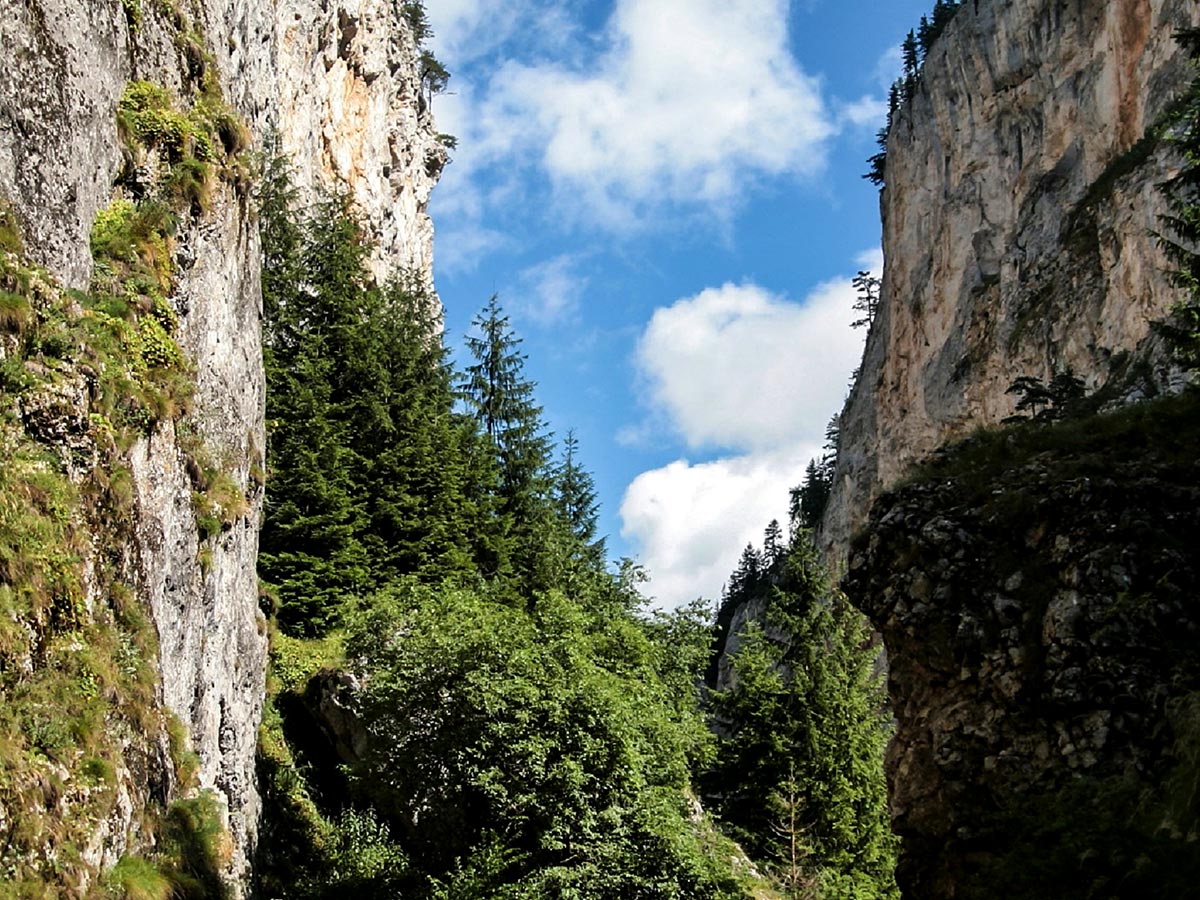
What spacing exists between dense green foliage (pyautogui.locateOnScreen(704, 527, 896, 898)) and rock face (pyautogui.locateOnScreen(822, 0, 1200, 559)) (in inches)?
362

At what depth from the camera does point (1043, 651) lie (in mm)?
10016

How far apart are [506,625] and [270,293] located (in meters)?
15.8

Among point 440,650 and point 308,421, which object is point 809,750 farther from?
point 308,421

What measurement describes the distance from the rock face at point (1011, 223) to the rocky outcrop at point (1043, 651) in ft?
53.7

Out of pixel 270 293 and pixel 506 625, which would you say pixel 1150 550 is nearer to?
pixel 506 625

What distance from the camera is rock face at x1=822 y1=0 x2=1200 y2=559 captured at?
34938 mm

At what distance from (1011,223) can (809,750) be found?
2959 cm

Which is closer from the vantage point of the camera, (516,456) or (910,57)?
(516,456)

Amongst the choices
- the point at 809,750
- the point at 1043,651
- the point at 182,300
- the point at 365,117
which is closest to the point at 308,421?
the point at 182,300

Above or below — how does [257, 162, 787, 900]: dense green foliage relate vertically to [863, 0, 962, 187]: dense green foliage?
below

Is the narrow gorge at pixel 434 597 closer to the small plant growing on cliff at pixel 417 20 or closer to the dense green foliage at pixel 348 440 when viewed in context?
the dense green foliage at pixel 348 440

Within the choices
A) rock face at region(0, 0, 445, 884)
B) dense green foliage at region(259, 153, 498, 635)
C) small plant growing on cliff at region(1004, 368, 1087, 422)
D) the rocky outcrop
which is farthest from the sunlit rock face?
the rocky outcrop

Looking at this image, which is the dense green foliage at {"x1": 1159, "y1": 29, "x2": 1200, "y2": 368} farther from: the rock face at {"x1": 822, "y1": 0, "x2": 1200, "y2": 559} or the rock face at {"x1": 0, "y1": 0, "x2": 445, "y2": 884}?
the rock face at {"x1": 822, "y1": 0, "x2": 1200, "y2": 559}

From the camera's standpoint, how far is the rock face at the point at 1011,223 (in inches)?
1375
